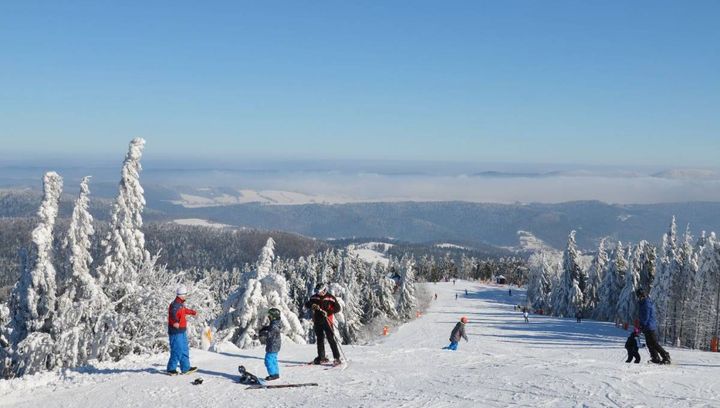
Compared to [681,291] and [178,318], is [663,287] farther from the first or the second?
[178,318]

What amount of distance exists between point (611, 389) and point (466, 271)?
541 ft

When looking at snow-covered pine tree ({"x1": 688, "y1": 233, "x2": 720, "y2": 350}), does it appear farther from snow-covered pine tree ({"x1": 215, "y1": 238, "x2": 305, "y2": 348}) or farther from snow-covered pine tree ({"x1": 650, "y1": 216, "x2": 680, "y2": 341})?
snow-covered pine tree ({"x1": 215, "y1": 238, "x2": 305, "y2": 348})

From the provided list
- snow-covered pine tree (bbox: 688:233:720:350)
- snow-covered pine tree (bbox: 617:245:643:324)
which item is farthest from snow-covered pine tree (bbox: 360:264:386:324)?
snow-covered pine tree (bbox: 688:233:720:350)

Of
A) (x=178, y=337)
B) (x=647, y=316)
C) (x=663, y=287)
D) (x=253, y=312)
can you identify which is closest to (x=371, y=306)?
(x=663, y=287)

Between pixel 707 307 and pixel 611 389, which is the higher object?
pixel 611 389

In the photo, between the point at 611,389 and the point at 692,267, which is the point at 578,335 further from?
the point at 611,389

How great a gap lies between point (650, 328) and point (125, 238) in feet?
60.7

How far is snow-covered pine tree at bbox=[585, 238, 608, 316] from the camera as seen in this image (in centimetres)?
7681

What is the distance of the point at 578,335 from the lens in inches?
2018

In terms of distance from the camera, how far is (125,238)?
23000 mm

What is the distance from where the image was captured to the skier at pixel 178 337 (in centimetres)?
1379

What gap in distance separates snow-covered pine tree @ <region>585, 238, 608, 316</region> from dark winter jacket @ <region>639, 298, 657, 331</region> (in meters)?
63.8

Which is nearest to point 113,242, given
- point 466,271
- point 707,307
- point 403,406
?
point 403,406

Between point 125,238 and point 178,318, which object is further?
point 125,238
